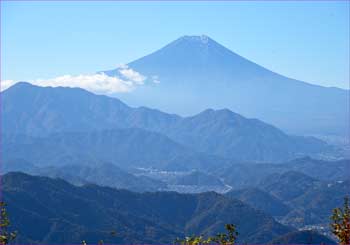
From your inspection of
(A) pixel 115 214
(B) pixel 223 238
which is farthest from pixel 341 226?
(A) pixel 115 214

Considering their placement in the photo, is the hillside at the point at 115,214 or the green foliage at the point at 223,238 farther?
the hillside at the point at 115,214

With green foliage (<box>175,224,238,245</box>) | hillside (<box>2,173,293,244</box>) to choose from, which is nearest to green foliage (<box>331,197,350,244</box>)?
green foliage (<box>175,224,238,245</box>)

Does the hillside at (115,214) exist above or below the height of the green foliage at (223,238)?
below

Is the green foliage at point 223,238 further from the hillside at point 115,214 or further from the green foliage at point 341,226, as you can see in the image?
the hillside at point 115,214

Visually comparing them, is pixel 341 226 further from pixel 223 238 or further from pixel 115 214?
pixel 115 214

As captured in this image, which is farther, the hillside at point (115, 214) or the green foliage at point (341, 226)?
the hillside at point (115, 214)

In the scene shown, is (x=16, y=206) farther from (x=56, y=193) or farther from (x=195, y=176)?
(x=195, y=176)

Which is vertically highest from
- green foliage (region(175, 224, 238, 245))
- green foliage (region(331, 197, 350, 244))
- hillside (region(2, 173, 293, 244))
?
green foliage (region(331, 197, 350, 244))

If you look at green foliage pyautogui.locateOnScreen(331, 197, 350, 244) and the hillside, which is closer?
green foliage pyautogui.locateOnScreen(331, 197, 350, 244)

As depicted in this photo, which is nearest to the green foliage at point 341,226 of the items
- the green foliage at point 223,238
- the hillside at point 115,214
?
the green foliage at point 223,238

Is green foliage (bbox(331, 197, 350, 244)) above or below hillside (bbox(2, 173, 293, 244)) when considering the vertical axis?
above

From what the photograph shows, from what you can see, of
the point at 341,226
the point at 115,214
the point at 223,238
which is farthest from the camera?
the point at 115,214

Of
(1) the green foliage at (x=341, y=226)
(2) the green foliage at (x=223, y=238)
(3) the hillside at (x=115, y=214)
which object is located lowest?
(3) the hillside at (x=115, y=214)

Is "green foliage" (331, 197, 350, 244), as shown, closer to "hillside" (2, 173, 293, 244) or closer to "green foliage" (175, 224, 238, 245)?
"green foliage" (175, 224, 238, 245)
